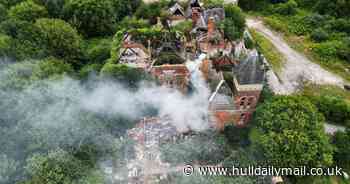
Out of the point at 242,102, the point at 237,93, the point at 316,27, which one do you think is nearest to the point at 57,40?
the point at 237,93

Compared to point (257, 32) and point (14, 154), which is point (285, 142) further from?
point (257, 32)

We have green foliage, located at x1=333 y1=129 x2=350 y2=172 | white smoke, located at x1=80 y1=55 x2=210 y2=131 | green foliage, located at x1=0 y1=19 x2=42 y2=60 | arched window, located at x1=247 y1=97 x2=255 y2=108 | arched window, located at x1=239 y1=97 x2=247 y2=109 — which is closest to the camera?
green foliage, located at x1=333 y1=129 x2=350 y2=172

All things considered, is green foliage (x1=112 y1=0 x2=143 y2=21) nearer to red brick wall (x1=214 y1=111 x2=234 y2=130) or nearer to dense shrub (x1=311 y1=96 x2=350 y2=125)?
red brick wall (x1=214 y1=111 x2=234 y2=130)

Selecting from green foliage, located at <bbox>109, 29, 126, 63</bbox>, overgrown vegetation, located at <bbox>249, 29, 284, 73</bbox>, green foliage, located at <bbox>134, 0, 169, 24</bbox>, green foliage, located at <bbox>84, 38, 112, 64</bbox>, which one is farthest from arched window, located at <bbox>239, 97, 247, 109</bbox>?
green foliage, located at <bbox>134, 0, 169, 24</bbox>

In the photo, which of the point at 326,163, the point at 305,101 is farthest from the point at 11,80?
the point at 326,163

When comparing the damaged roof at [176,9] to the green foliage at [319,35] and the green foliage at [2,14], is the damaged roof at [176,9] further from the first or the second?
the green foliage at [2,14]
